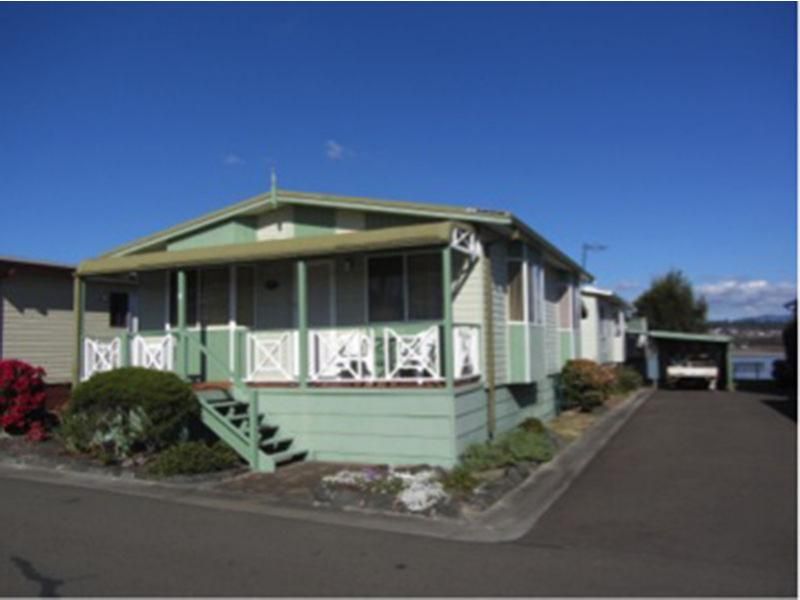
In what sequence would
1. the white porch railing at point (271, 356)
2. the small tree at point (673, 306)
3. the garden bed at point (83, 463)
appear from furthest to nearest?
the small tree at point (673, 306) → the white porch railing at point (271, 356) → the garden bed at point (83, 463)

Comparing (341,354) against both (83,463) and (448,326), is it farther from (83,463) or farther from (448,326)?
(83,463)

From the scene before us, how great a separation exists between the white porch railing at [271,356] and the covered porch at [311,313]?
0.8 inches

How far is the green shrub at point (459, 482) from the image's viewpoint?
8.67m

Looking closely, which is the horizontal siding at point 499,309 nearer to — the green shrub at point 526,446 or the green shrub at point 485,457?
the green shrub at point 526,446

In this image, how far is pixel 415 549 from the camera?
6582 mm

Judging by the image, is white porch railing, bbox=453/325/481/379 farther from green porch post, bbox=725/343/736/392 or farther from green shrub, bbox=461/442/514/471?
green porch post, bbox=725/343/736/392

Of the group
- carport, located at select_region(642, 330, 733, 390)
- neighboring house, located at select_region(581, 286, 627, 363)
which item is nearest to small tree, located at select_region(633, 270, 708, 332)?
carport, located at select_region(642, 330, 733, 390)

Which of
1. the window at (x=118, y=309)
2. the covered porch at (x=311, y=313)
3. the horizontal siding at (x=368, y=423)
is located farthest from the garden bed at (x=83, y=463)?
the window at (x=118, y=309)

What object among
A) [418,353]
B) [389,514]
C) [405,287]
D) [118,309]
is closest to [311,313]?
[405,287]

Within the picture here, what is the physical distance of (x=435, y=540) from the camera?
6934mm

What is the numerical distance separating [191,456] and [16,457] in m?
3.41

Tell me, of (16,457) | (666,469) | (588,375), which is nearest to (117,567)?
(16,457)

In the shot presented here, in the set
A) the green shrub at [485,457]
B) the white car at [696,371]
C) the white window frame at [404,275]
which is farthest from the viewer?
the white car at [696,371]

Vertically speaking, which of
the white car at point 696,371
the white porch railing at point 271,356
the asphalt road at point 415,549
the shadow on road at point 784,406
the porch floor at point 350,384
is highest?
the white porch railing at point 271,356
